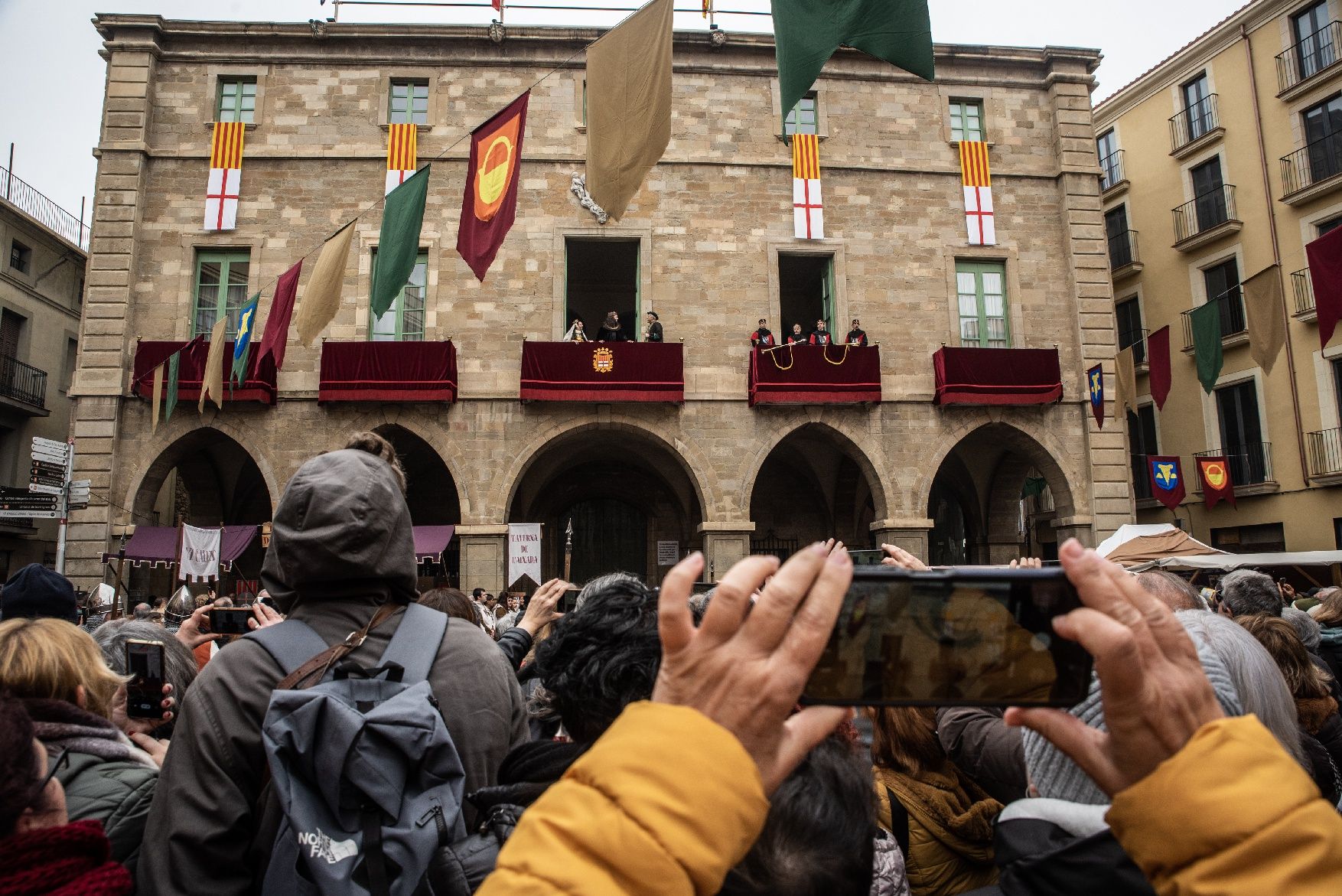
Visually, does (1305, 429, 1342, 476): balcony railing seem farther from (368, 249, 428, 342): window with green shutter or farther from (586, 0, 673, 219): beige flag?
(368, 249, 428, 342): window with green shutter

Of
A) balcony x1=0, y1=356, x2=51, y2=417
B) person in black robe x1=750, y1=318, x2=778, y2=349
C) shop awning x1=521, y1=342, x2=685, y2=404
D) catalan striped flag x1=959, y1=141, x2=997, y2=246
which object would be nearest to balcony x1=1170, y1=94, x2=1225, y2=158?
catalan striped flag x1=959, y1=141, x2=997, y2=246

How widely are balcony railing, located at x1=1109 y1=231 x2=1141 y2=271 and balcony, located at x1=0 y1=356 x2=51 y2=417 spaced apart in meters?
28.3

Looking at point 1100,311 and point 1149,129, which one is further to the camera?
point 1149,129

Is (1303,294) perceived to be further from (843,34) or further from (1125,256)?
(843,34)

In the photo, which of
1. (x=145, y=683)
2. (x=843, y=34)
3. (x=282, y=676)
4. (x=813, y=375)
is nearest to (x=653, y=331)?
(x=813, y=375)

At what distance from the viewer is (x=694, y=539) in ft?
62.7

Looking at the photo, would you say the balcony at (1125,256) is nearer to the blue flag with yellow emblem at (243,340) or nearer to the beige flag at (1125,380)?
the beige flag at (1125,380)

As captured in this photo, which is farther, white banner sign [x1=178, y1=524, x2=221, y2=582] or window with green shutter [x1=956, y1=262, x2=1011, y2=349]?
window with green shutter [x1=956, y1=262, x2=1011, y2=349]

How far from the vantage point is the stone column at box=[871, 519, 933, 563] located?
1566 centimetres

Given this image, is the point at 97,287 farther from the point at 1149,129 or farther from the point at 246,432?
the point at 1149,129

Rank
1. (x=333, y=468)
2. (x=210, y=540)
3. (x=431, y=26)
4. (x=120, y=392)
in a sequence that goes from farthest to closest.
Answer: (x=431, y=26) < (x=120, y=392) < (x=210, y=540) < (x=333, y=468)

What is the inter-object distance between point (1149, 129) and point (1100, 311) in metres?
9.45

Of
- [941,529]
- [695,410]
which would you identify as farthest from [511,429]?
[941,529]

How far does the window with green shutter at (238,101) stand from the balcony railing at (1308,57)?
22254 millimetres
